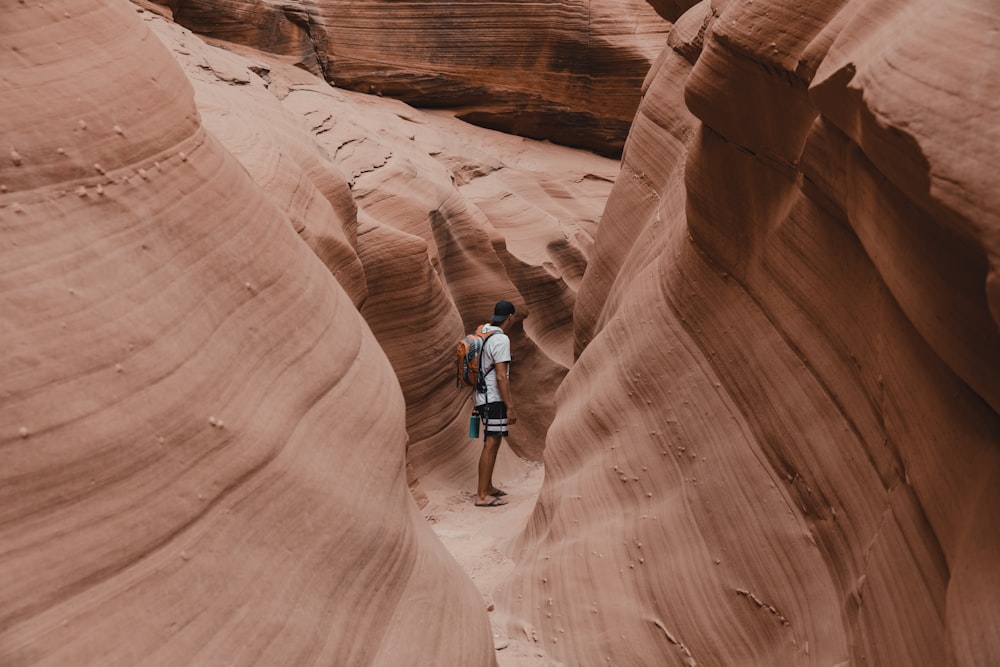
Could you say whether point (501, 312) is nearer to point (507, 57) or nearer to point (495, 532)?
point (495, 532)

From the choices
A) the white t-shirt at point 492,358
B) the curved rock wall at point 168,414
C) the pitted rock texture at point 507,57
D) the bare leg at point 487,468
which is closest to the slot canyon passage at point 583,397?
the curved rock wall at point 168,414

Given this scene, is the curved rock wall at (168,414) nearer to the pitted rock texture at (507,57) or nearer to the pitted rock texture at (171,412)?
the pitted rock texture at (171,412)

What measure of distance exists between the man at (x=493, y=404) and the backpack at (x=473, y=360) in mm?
25

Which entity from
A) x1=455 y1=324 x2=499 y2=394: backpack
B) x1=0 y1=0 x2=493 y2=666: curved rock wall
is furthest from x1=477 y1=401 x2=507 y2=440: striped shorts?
x1=0 y1=0 x2=493 y2=666: curved rock wall

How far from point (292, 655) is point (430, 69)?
9.90 m

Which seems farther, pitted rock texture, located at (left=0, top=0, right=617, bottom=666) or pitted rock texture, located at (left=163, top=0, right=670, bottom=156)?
pitted rock texture, located at (left=163, top=0, right=670, bottom=156)

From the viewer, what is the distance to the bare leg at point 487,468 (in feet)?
22.0

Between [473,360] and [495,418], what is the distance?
1.50 ft

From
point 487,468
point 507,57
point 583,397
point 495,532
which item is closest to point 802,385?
point 583,397

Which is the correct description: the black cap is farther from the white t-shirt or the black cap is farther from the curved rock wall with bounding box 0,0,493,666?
the curved rock wall with bounding box 0,0,493,666

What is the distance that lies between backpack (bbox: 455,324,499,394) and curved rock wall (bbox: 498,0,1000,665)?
1840mm

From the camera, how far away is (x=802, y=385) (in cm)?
299

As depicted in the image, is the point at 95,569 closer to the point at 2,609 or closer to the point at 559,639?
the point at 2,609

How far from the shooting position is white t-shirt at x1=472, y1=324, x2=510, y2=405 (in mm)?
6691
